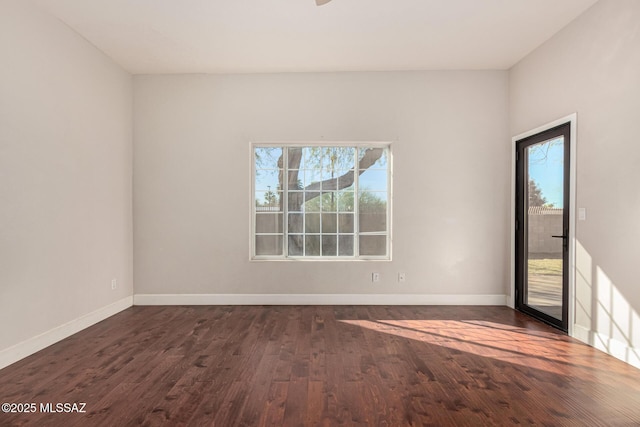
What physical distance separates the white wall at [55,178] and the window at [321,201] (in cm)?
182

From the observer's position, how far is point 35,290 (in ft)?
11.0

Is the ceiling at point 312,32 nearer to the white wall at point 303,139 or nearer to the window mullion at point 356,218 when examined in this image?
the white wall at point 303,139

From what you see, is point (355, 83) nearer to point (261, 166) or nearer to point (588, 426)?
point (261, 166)

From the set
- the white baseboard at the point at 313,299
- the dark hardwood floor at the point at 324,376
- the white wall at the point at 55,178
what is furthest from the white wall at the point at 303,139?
the dark hardwood floor at the point at 324,376

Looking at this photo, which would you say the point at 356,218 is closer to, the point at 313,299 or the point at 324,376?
the point at 313,299

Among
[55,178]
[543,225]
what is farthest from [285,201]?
[543,225]

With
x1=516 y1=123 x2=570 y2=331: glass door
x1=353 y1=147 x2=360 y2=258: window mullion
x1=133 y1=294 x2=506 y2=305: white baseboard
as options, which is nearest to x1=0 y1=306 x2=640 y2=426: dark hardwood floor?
x1=516 y1=123 x2=570 y2=331: glass door

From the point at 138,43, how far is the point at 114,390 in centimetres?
359

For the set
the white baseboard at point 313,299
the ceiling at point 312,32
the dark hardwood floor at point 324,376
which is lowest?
the dark hardwood floor at point 324,376

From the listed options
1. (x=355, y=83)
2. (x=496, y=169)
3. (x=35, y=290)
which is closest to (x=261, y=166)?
(x=355, y=83)

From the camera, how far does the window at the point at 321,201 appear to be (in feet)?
17.0

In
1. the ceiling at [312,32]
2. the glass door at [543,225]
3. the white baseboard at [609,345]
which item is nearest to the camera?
the white baseboard at [609,345]

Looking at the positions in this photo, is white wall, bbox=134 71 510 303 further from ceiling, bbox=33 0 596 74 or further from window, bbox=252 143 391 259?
ceiling, bbox=33 0 596 74

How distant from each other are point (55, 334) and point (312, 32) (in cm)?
398
